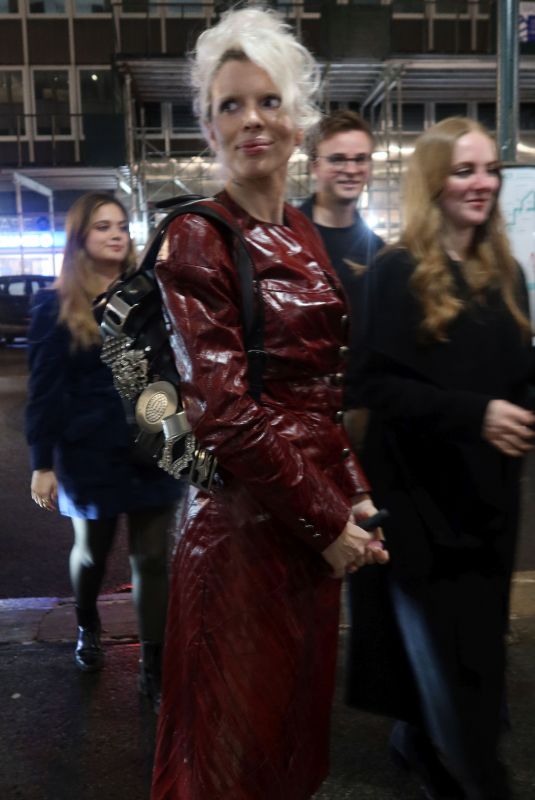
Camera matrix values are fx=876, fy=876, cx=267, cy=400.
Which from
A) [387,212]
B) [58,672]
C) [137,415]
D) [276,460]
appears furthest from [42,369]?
[387,212]

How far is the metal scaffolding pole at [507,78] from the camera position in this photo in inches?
213

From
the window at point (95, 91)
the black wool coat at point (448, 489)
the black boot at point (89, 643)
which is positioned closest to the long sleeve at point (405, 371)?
the black wool coat at point (448, 489)

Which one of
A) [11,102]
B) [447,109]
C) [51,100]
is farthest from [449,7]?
[11,102]

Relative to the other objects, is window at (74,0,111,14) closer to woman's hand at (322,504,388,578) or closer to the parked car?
the parked car

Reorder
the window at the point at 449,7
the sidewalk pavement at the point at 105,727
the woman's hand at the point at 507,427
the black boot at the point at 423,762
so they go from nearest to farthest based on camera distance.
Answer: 1. the woman's hand at the point at 507,427
2. the black boot at the point at 423,762
3. the sidewalk pavement at the point at 105,727
4. the window at the point at 449,7

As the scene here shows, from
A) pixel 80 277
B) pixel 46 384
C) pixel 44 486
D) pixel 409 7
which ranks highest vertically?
pixel 409 7

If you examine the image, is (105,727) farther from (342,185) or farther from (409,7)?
(409,7)

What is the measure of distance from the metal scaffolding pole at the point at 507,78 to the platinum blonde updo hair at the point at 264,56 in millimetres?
3843

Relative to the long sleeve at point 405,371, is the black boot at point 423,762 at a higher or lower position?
lower

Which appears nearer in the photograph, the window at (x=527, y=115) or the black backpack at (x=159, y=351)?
the black backpack at (x=159, y=351)

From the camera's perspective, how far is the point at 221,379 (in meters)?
1.60

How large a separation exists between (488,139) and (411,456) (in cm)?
94

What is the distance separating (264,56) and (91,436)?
1.92 metres

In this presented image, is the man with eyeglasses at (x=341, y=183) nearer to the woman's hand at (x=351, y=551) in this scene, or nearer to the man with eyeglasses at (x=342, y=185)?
the man with eyeglasses at (x=342, y=185)
